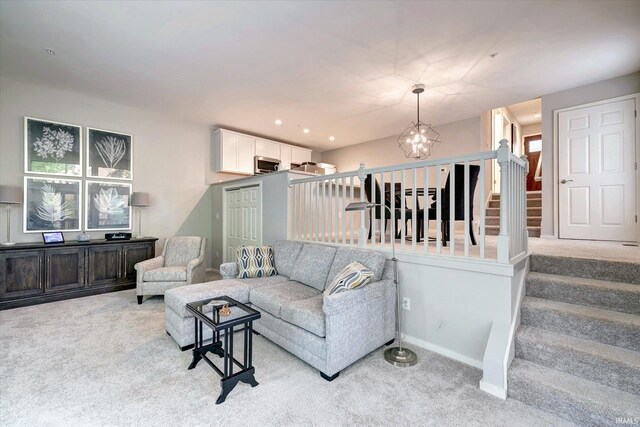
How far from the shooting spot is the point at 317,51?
327 cm

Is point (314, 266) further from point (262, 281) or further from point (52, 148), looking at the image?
point (52, 148)

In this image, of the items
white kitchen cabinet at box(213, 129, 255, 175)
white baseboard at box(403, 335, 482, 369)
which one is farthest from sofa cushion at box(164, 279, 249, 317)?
white kitchen cabinet at box(213, 129, 255, 175)

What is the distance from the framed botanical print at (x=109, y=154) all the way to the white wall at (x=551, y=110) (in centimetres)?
706

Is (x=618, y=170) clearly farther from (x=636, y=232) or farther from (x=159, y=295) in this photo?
(x=159, y=295)

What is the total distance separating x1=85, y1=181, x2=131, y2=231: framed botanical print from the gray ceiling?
1.48 m

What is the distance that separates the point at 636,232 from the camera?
155 inches

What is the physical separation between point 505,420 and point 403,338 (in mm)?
1133

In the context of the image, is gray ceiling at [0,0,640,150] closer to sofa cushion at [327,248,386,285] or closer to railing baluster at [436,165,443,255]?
railing baluster at [436,165,443,255]

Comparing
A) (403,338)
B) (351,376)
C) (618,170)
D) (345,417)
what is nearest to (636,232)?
(618,170)

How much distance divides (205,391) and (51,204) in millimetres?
4192

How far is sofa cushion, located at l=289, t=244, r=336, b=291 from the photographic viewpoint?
3109 millimetres

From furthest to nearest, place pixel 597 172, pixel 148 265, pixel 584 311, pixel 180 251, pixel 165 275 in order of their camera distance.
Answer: pixel 180 251, pixel 597 172, pixel 148 265, pixel 165 275, pixel 584 311

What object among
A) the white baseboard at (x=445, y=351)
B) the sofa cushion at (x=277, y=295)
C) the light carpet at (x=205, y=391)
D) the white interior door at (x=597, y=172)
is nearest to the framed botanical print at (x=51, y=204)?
the light carpet at (x=205, y=391)

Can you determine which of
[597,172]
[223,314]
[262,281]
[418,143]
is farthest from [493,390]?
[597,172]
